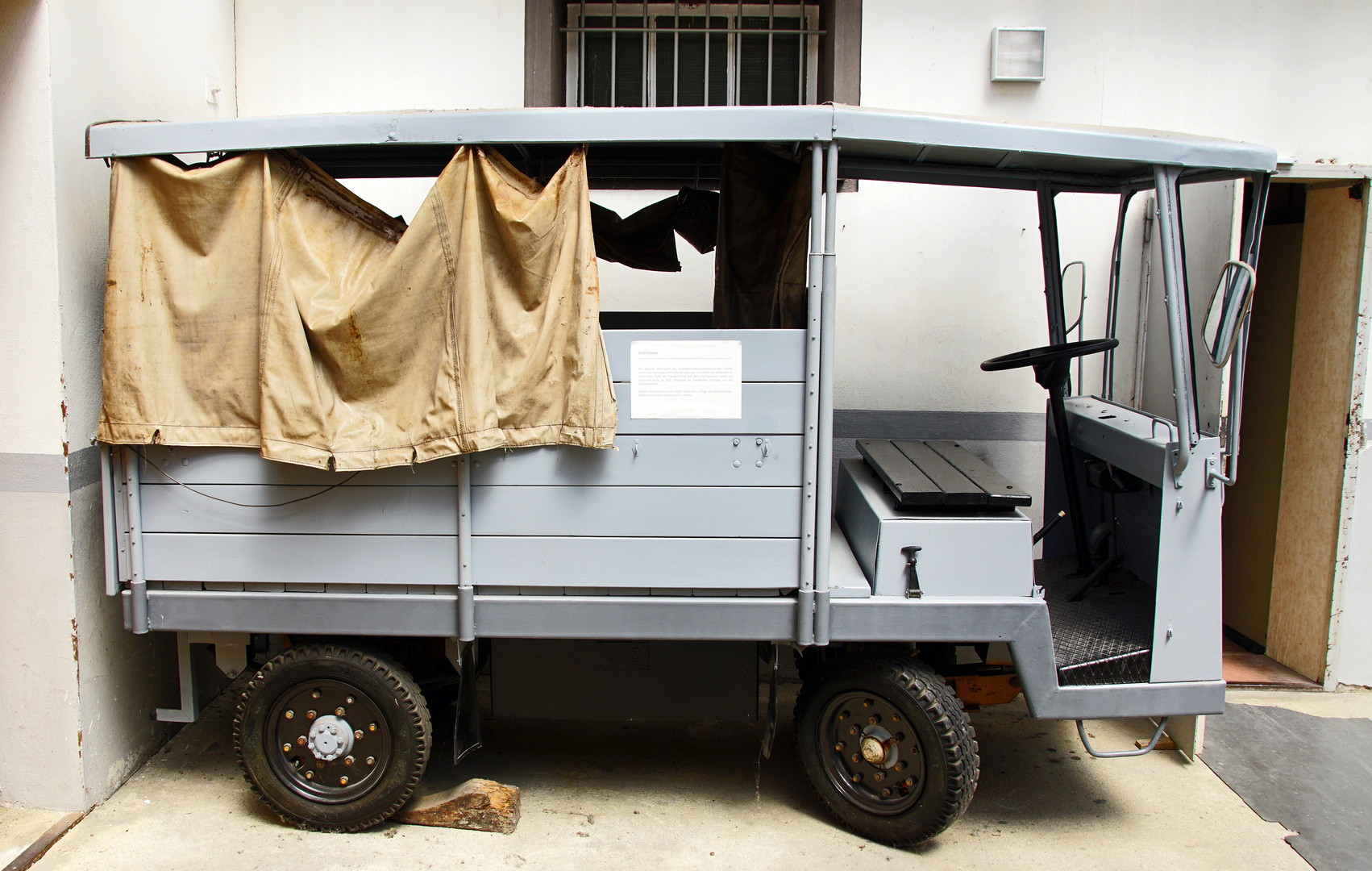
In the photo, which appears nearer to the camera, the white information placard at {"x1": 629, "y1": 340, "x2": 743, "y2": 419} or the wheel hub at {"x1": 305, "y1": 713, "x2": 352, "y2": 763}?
the white information placard at {"x1": 629, "y1": 340, "x2": 743, "y2": 419}

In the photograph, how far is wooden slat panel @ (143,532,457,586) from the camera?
3.25 m

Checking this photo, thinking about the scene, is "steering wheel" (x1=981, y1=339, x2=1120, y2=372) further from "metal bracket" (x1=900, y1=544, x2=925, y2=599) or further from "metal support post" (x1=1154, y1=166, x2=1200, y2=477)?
"metal bracket" (x1=900, y1=544, x2=925, y2=599)

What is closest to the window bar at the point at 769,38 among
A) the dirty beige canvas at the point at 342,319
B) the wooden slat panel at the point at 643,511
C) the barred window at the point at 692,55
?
the barred window at the point at 692,55

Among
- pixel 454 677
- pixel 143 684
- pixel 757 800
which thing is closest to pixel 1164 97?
pixel 757 800

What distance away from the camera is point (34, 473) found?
3.50m

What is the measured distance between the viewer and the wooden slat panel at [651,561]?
320cm

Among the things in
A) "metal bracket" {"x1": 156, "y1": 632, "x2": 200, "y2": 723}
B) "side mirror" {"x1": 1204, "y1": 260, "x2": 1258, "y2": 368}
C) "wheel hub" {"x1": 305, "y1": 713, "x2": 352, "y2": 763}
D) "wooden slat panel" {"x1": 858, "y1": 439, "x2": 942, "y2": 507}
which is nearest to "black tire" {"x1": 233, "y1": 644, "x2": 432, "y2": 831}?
"wheel hub" {"x1": 305, "y1": 713, "x2": 352, "y2": 763}

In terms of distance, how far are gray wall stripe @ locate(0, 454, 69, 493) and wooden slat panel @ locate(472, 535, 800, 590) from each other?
1.79 m

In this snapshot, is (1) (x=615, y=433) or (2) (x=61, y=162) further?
(2) (x=61, y=162)

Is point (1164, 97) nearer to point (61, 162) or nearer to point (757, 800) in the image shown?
point (757, 800)

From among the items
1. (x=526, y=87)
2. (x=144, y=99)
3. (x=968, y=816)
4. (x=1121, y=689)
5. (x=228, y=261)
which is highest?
(x=526, y=87)

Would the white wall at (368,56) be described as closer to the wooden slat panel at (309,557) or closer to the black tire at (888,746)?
the wooden slat panel at (309,557)

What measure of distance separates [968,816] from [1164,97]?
13.3ft

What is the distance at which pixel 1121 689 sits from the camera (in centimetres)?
335
